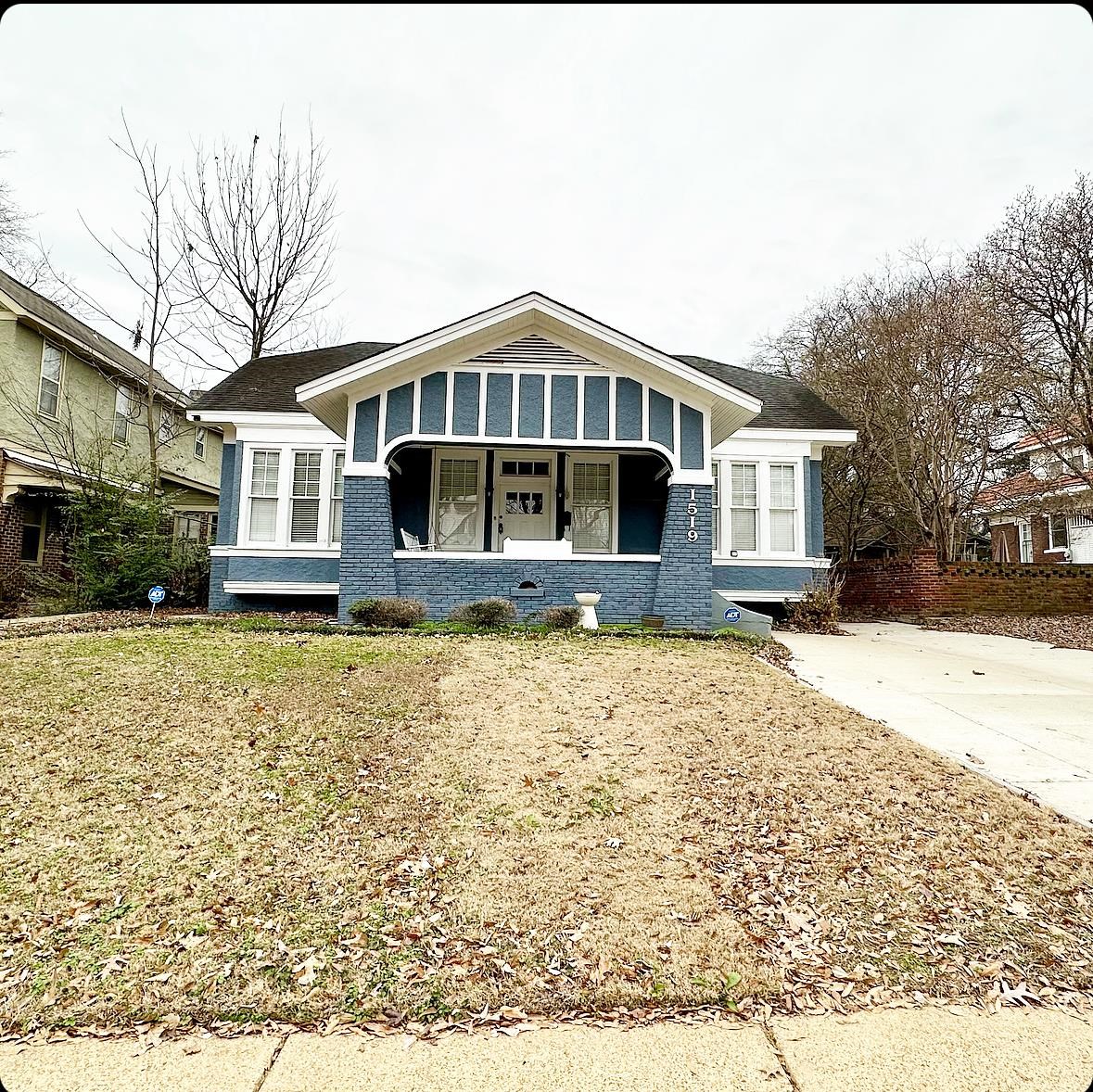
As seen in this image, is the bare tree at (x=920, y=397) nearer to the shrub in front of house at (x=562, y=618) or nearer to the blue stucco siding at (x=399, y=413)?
the shrub in front of house at (x=562, y=618)

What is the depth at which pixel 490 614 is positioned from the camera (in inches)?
392

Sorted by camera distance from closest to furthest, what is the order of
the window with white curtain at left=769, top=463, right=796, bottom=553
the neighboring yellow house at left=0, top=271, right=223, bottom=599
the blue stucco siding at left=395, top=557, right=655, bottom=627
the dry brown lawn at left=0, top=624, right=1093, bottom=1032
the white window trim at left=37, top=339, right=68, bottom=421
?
the dry brown lawn at left=0, top=624, right=1093, bottom=1032, the blue stucco siding at left=395, top=557, right=655, bottom=627, the window with white curtain at left=769, top=463, right=796, bottom=553, the neighboring yellow house at left=0, top=271, right=223, bottom=599, the white window trim at left=37, top=339, right=68, bottom=421

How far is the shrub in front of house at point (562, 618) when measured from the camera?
1025 centimetres

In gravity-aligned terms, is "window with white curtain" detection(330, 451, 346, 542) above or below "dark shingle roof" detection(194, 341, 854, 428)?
below

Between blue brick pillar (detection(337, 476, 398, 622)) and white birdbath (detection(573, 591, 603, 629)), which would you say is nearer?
white birdbath (detection(573, 591, 603, 629))

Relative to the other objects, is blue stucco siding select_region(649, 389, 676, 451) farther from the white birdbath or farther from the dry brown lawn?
the dry brown lawn

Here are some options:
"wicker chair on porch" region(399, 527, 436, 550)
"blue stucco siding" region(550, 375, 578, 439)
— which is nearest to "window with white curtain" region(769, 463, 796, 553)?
"blue stucco siding" region(550, 375, 578, 439)

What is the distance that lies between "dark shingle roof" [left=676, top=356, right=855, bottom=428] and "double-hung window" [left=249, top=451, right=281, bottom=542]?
8.54 metres

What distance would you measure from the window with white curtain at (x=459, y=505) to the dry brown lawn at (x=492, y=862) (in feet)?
24.8

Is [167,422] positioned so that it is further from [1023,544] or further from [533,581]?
[1023,544]

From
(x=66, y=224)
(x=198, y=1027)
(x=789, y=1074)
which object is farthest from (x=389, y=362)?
(x=66, y=224)

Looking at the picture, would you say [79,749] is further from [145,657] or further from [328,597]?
[328,597]

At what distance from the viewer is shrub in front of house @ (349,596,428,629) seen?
32.9 ft

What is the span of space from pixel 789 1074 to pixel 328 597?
42.1 feet
